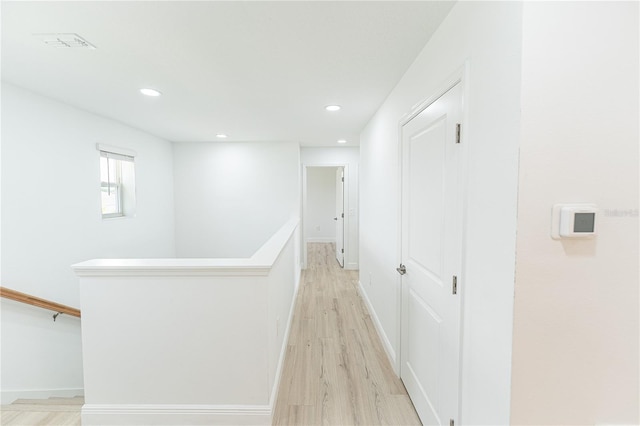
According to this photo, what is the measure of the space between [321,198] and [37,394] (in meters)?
6.77

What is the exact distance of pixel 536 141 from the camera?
3.03 feet

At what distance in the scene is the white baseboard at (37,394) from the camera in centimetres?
240

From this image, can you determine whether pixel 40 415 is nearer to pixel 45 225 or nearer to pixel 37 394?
pixel 37 394

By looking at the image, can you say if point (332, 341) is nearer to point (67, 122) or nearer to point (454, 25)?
point (454, 25)

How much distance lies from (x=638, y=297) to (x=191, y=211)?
Result: 5.24 m

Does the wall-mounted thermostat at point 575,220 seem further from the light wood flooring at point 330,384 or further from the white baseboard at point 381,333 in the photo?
the white baseboard at point 381,333

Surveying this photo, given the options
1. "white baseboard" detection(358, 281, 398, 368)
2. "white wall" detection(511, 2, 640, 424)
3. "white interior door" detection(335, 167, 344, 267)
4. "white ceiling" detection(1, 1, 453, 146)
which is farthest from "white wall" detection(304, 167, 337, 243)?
"white wall" detection(511, 2, 640, 424)

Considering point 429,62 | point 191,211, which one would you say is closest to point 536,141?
point 429,62

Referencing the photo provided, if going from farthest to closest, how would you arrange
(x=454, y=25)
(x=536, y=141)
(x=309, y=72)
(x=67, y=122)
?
(x=67, y=122), (x=309, y=72), (x=454, y=25), (x=536, y=141)

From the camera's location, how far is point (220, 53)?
1.79 m

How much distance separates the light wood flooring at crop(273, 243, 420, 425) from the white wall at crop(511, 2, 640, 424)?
46.1 inches

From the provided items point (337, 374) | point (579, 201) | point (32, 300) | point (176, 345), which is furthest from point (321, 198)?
point (579, 201)

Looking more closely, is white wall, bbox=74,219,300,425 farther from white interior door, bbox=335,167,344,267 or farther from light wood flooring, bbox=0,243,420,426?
white interior door, bbox=335,167,344,267

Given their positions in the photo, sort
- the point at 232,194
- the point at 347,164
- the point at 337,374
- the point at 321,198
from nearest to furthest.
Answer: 1. the point at 337,374
2. the point at 232,194
3. the point at 347,164
4. the point at 321,198
